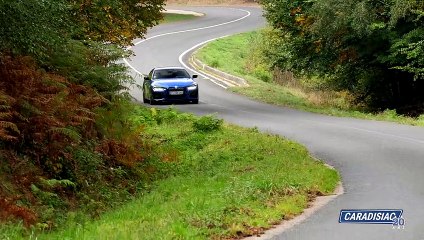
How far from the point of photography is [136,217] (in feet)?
39.7

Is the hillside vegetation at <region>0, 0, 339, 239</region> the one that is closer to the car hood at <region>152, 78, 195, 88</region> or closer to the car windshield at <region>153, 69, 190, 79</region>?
the car hood at <region>152, 78, 195, 88</region>

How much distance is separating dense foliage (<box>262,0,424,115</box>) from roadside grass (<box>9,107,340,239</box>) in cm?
914

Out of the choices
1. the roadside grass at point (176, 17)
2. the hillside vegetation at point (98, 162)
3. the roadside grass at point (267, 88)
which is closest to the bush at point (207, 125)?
the hillside vegetation at point (98, 162)

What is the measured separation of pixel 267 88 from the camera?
39406mm

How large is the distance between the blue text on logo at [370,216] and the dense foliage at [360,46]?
18.8 meters

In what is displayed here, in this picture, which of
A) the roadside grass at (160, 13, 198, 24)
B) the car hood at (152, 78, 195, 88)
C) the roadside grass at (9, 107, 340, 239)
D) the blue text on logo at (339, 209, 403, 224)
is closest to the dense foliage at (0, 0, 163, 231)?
the roadside grass at (9, 107, 340, 239)

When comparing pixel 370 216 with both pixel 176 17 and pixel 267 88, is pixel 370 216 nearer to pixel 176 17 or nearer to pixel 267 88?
pixel 267 88

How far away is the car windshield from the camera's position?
3394 centimetres

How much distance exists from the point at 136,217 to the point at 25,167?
114 inches

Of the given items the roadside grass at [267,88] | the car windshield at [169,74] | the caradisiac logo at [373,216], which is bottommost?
the roadside grass at [267,88]

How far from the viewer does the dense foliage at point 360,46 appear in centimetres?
3081

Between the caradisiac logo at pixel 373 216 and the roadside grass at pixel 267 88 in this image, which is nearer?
the caradisiac logo at pixel 373 216

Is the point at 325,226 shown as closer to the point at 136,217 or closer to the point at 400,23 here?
the point at 136,217

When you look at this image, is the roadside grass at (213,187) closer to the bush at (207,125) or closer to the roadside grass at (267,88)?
the bush at (207,125)
